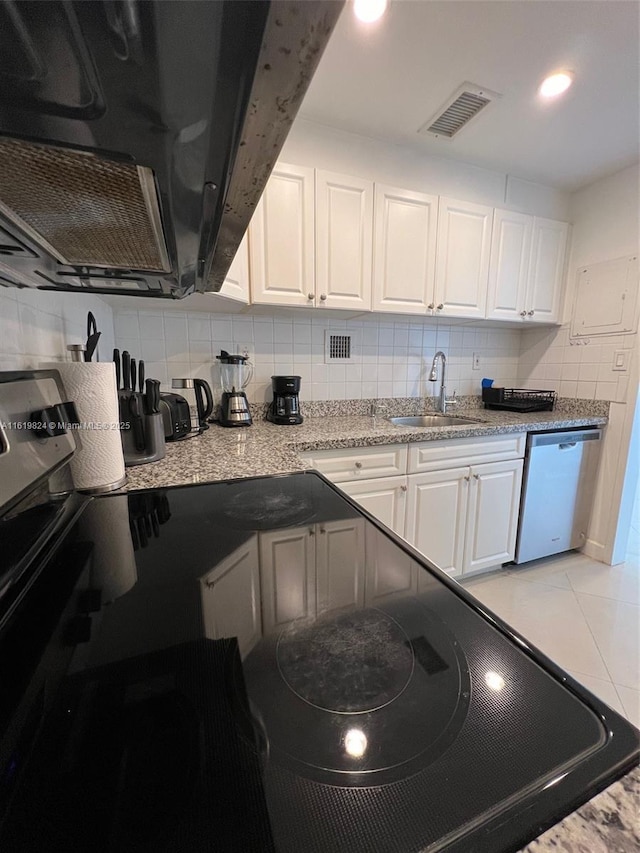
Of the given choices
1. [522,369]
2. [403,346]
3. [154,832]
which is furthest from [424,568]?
[522,369]

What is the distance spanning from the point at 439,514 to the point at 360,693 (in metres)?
1.56

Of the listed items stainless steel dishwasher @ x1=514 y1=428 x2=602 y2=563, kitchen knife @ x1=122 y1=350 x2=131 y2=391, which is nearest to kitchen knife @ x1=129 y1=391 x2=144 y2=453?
kitchen knife @ x1=122 y1=350 x2=131 y2=391

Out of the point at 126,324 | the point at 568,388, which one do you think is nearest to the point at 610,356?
the point at 568,388

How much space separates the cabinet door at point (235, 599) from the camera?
410 mm

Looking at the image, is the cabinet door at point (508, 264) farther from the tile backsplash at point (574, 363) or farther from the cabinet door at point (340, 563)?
the cabinet door at point (340, 563)

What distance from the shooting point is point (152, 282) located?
0.83 meters

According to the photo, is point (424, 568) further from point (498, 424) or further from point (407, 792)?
point (498, 424)

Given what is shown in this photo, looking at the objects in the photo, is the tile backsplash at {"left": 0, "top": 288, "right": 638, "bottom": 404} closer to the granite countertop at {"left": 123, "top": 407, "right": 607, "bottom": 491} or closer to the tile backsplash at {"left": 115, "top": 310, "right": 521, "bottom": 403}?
the tile backsplash at {"left": 115, "top": 310, "right": 521, "bottom": 403}

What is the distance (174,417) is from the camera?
1.35 meters

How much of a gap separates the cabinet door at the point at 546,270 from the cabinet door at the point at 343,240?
1170 mm

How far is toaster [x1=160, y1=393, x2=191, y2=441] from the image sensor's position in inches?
51.7

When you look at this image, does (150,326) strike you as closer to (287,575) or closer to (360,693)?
(287,575)

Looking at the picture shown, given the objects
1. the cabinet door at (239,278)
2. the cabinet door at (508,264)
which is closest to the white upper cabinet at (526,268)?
the cabinet door at (508,264)

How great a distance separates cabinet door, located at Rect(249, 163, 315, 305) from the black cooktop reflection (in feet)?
4.72
